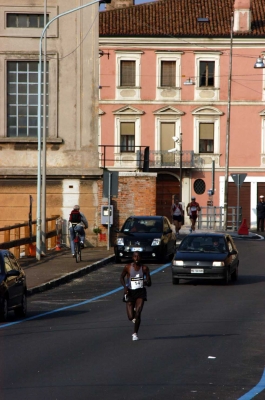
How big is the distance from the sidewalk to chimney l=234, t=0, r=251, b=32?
34.1 m

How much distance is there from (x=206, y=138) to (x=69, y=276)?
40498 mm

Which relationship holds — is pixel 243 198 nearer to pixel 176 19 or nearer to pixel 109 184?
pixel 176 19

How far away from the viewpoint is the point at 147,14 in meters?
67.9

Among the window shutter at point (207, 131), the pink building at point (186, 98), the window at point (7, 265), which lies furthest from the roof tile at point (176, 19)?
the window at point (7, 265)

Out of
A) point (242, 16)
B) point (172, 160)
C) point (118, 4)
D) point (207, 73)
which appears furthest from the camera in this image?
point (118, 4)

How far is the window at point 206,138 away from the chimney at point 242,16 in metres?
7.09

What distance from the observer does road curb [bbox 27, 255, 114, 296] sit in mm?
23422

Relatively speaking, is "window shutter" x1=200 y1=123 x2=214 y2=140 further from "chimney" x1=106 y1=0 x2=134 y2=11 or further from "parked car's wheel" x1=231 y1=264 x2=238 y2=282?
"parked car's wheel" x1=231 y1=264 x2=238 y2=282

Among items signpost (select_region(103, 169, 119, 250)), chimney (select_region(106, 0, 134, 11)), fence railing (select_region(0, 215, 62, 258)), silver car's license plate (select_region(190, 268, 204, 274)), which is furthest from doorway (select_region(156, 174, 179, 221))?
silver car's license plate (select_region(190, 268, 204, 274))

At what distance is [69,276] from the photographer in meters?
26.3

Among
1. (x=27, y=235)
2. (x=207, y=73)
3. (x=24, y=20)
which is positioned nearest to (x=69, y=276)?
(x=27, y=235)

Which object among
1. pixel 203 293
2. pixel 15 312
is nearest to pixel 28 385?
pixel 15 312

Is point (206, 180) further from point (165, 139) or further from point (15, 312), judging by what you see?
point (15, 312)

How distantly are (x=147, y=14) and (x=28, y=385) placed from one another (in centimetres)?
5928
